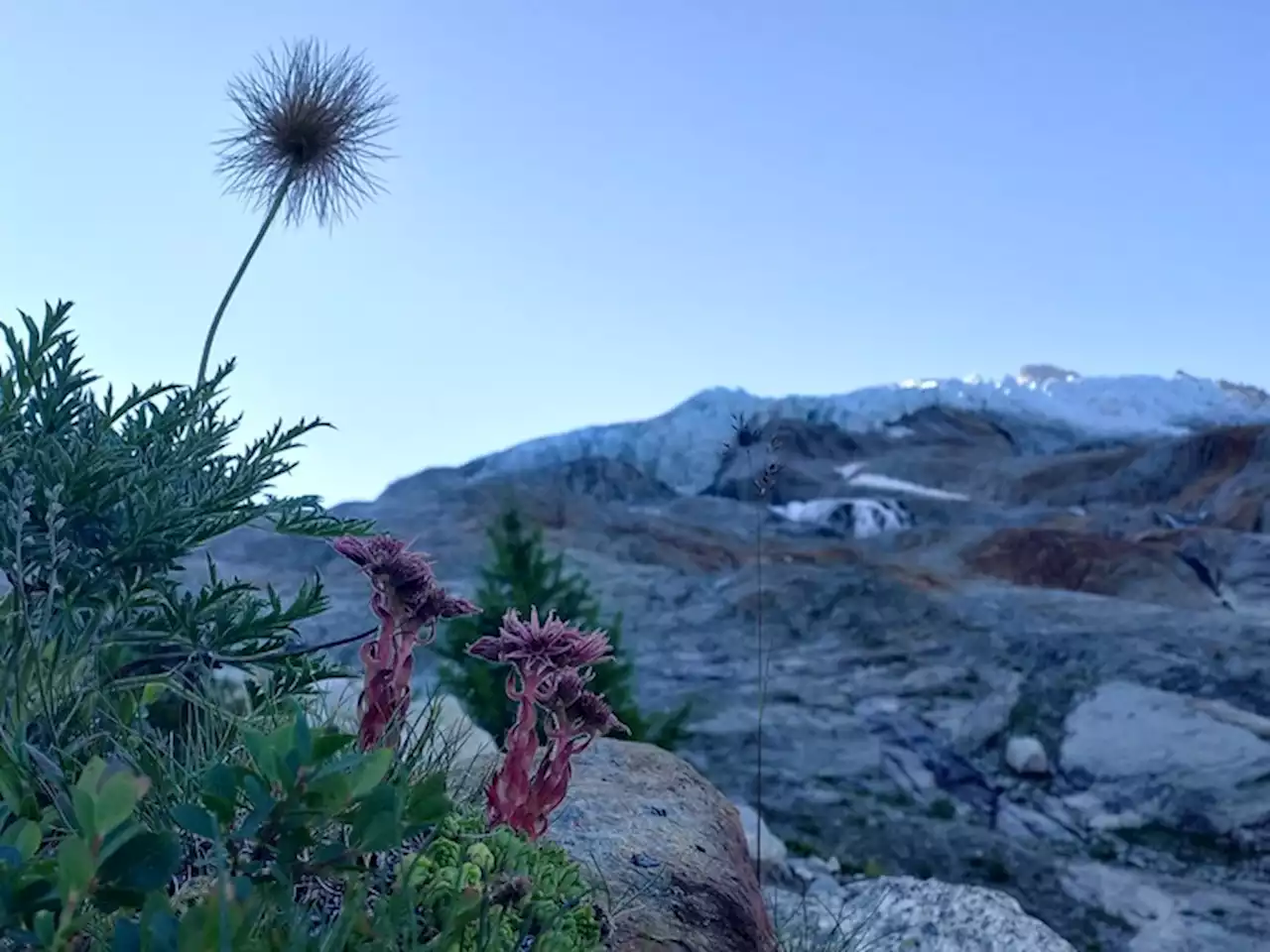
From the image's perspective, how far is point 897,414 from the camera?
65.3ft

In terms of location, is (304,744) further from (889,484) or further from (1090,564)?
(889,484)

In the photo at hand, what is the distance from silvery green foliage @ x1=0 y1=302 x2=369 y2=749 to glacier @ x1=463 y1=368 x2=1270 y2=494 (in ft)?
47.0

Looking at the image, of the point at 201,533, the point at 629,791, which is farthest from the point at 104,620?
the point at 629,791

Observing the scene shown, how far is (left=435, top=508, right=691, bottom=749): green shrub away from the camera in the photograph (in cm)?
784

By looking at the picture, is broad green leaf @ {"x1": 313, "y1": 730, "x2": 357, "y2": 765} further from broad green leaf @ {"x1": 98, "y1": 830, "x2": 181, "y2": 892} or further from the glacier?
the glacier

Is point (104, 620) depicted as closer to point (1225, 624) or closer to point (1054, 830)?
point (1054, 830)

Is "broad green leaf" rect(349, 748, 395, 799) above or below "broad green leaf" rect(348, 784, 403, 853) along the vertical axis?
above

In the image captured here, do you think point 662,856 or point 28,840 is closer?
point 28,840

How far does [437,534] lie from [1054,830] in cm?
849

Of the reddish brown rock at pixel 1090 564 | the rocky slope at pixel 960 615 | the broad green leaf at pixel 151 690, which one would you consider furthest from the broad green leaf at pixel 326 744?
the reddish brown rock at pixel 1090 564

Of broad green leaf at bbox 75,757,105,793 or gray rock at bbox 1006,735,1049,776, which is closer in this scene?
broad green leaf at bbox 75,757,105,793

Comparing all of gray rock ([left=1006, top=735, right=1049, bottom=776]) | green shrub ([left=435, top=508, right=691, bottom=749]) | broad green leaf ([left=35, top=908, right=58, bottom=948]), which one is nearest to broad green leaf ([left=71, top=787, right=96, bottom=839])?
broad green leaf ([left=35, top=908, right=58, bottom=948])

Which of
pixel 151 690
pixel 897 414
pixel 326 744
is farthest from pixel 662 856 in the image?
pixel 897 414

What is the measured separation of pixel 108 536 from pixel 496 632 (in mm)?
5762
